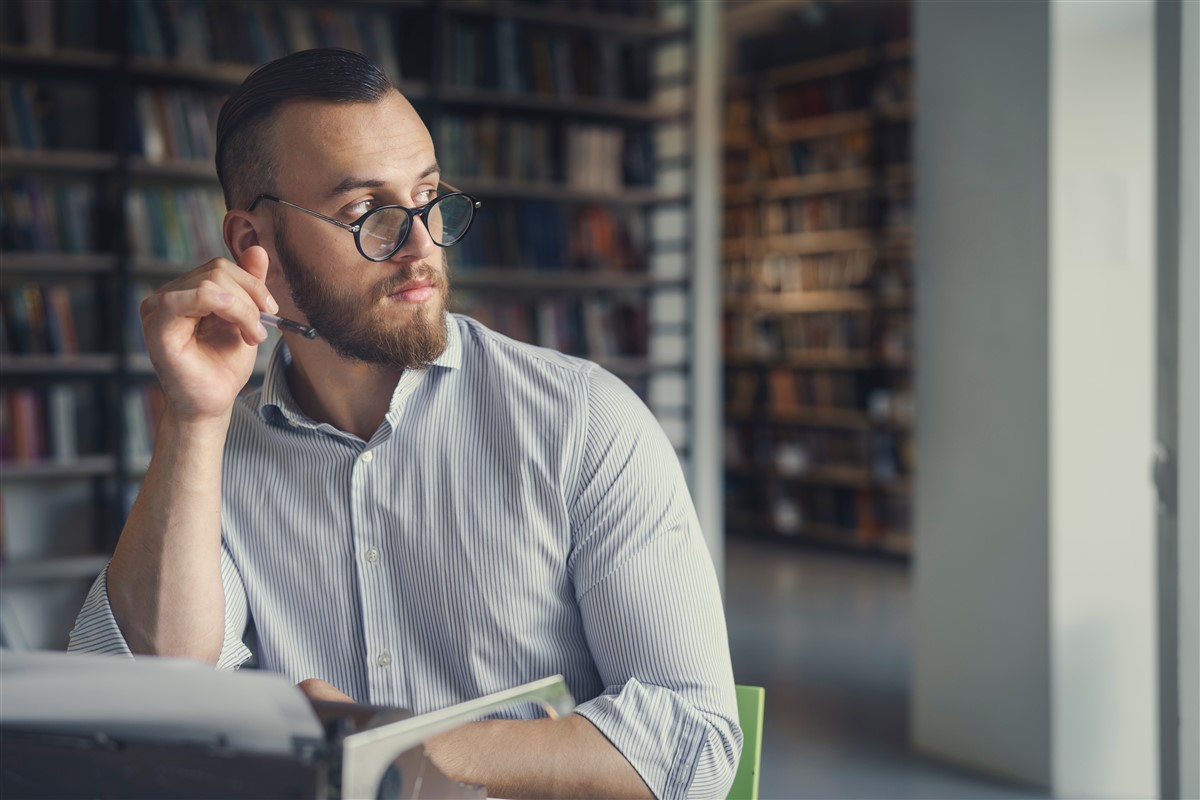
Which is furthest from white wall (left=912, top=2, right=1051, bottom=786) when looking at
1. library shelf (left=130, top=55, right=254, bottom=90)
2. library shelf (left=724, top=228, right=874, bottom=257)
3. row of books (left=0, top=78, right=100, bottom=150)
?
library shelf (left=724, top=228, right=874, bottom=257)

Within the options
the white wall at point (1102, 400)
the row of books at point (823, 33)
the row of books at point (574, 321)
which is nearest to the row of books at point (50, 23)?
the row of books at point (574, 321)

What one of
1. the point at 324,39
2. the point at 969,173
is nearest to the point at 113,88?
the point at 324,39

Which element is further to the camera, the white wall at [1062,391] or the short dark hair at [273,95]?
the white wall at [1062,391]

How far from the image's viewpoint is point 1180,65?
176 cm

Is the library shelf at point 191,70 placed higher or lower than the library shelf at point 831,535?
higher

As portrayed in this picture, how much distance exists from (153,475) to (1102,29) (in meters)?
2.76

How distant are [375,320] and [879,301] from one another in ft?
19.8

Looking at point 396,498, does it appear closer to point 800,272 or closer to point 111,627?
Answer: point 111,627

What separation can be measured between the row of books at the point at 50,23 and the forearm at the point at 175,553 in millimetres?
3401

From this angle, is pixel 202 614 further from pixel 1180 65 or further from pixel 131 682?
pixel 1180 65

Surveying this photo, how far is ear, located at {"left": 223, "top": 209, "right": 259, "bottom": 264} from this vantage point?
133 centimetres

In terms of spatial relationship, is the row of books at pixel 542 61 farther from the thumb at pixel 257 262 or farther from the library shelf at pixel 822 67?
the thumb at pixel 257 262

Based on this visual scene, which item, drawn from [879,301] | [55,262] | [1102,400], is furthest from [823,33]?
[55,262]

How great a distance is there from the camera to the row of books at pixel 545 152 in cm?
470
